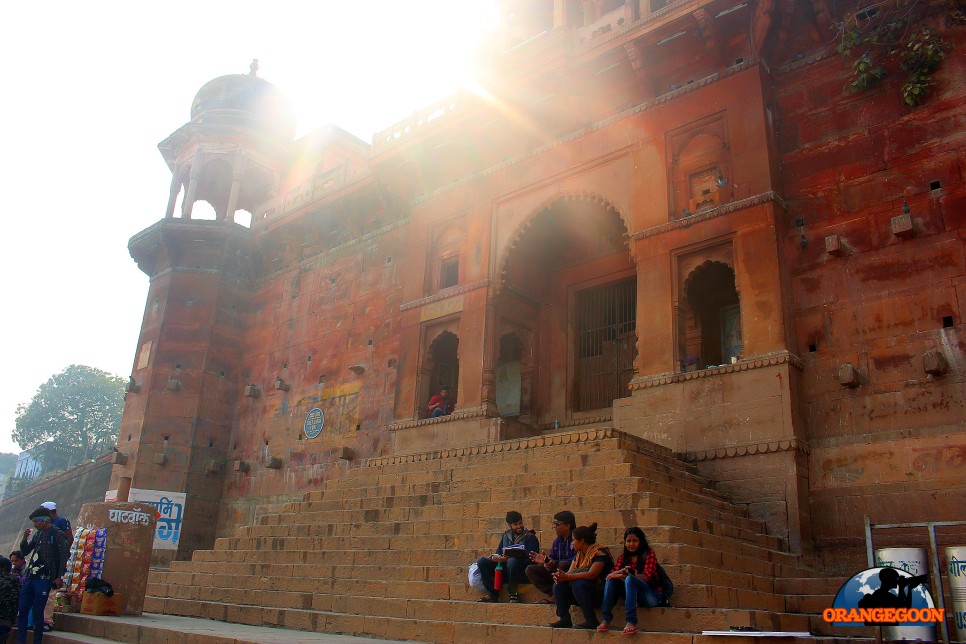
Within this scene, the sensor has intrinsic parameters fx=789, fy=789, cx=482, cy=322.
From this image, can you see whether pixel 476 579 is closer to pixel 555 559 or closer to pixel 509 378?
pixel 555 559

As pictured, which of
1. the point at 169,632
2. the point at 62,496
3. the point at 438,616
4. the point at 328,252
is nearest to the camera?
the point at 169,632

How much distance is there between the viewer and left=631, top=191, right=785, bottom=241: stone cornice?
9.29m

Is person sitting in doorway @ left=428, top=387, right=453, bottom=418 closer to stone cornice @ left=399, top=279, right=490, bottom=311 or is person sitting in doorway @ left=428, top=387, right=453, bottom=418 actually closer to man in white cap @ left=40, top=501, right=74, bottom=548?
stone cornice @ left=399, top=279, right=490, bottom=311

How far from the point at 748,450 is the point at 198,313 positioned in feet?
41.5

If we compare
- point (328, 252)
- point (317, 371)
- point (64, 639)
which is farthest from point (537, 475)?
point (328, 252)

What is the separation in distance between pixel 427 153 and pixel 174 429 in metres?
7.85

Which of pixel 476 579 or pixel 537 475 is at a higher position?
pixel 537 475

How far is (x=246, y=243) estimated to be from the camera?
1778 centimetres

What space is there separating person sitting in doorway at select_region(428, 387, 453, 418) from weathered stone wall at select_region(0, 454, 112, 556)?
464 inches

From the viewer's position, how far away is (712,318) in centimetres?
1089

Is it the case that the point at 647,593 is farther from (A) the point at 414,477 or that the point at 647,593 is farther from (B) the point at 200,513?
(B) the point at 200,513

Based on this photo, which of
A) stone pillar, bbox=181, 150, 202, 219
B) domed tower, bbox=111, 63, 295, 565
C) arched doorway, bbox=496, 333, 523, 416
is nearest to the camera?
arched doorway, bbox=496, 333, 523, 416

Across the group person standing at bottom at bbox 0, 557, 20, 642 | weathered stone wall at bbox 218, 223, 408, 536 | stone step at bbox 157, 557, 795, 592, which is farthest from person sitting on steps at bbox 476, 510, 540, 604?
weathered stone wall at bbox 218, 223, 408, 536

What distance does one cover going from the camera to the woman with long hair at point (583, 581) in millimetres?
5027
